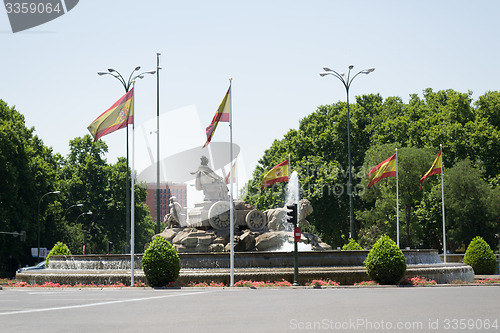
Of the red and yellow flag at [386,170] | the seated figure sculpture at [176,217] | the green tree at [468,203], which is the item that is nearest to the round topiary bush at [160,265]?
the seated figure sculpture at [176,217]

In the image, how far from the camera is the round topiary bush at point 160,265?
26.2 m

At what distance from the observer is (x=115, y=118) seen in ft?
90.8

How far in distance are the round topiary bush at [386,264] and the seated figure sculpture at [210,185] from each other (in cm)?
948

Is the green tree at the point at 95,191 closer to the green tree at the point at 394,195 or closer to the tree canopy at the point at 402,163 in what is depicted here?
the tree canopy at the point at 402,163

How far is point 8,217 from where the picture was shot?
172 ft

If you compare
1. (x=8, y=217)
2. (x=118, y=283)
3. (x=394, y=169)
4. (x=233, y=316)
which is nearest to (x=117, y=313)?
(x=233, y=316)

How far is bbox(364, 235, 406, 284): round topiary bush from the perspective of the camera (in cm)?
2661

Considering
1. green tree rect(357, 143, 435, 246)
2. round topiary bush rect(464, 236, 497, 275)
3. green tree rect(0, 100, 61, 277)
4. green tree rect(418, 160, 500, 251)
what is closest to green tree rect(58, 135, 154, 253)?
green tree rect(0, 100, 61, 277)

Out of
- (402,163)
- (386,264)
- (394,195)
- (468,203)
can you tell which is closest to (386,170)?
(386,264)

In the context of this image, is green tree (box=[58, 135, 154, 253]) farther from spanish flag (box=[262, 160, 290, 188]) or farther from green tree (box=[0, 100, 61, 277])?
spanish flag (box=[262, 160, 290, 188])

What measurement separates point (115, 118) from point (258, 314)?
15321 mm

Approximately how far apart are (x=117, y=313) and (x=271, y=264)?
13529 millimetres

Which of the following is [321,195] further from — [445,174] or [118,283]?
[118,283]

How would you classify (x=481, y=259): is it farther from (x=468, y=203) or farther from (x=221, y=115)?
(x=221, y=115)
